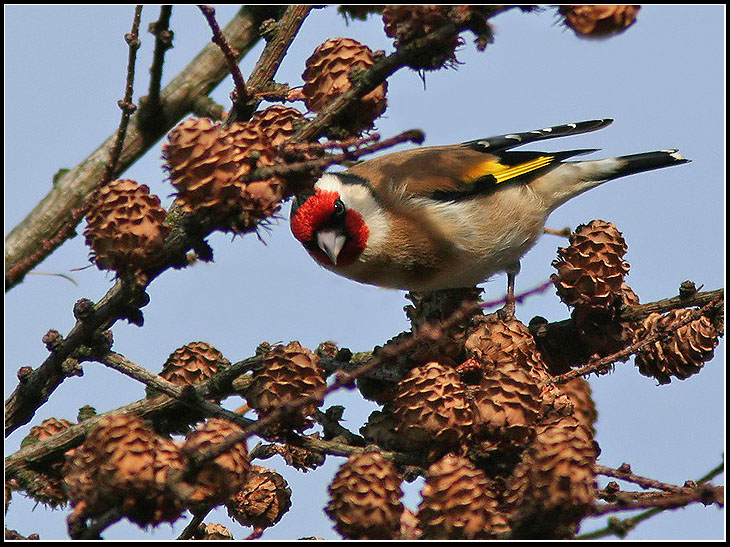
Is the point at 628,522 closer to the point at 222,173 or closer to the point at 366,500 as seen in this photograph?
the point at 366,500

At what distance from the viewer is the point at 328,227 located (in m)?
3.38

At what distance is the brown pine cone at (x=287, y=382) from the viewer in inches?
83.4

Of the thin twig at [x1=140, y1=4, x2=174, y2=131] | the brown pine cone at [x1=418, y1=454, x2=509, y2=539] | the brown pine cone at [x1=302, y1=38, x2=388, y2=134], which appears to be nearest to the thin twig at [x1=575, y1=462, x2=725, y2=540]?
the brown pine cone at [x1=418, y1=454, x2=509, y2=539]

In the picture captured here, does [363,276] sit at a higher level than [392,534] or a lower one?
higher

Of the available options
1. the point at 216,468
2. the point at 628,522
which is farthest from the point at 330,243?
the point at 628,522

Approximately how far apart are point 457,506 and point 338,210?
1749 millimetres

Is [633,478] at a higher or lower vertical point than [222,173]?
lower

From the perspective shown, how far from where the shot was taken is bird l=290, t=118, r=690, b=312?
3445 millimetres

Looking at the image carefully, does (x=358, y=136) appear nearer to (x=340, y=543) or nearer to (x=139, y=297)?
(x=139, y=297)

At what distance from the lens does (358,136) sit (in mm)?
2186

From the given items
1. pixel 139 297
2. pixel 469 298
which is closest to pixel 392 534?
pixel 139 297

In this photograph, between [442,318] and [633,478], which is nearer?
[633,478]

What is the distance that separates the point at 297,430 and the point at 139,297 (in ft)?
1.69

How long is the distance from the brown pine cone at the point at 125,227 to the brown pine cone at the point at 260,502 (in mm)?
800
